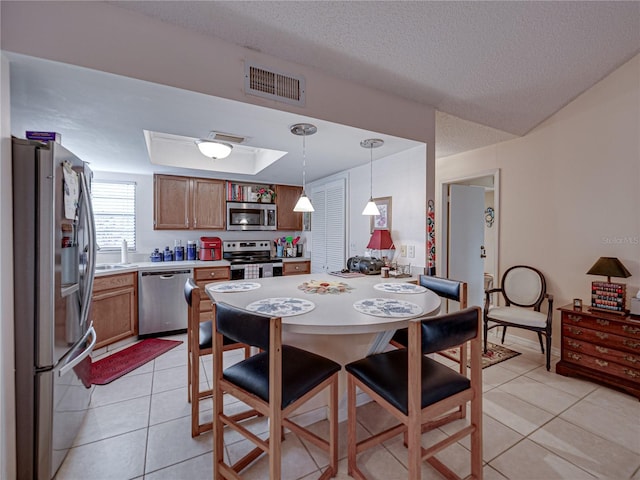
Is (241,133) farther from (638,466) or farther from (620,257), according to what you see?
(620,257)

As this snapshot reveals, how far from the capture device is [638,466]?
61.7 inches

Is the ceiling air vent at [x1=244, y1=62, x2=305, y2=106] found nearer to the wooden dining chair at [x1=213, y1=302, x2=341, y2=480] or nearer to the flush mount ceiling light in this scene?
the flush mount ceiling light

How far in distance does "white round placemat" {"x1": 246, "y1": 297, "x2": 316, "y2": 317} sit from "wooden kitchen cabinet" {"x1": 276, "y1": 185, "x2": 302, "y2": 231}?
→ 311cm

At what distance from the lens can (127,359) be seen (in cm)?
290

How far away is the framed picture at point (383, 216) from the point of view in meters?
3.20

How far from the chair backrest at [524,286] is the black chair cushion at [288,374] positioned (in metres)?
2.76

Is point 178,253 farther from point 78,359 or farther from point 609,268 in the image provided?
point 609,268

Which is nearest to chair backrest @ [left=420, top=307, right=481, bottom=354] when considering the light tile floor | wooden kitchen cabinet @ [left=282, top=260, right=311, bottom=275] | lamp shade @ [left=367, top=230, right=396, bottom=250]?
the light tile floor

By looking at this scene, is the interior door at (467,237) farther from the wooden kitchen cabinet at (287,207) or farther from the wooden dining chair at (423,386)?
the wooden dining chair at (423,386)

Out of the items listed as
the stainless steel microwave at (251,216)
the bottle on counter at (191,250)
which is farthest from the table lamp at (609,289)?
the bottle on counter at (191,250)

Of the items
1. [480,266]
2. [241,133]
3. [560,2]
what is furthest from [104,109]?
[480,266]

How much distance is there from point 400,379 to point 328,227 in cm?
304

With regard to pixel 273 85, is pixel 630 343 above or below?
below

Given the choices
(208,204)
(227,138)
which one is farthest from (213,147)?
(208,204)
